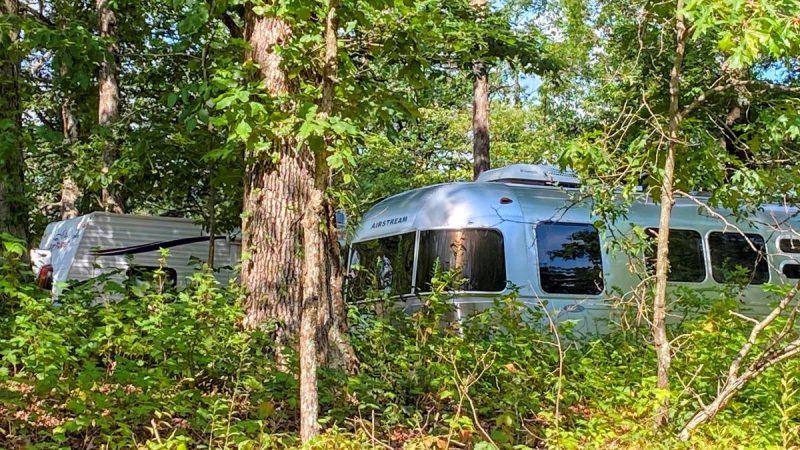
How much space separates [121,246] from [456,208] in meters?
6.25

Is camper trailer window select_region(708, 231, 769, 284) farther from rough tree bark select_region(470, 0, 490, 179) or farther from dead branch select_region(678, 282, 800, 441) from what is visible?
dead branch select_region(678, 282, 800, 441)

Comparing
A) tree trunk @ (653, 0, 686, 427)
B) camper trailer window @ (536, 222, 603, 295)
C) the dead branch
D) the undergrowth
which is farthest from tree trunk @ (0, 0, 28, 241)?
the dead branch

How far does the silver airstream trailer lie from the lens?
30.9 ft

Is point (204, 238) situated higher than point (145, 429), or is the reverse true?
point (204, 238)

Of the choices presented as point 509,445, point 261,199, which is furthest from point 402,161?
point 509,445

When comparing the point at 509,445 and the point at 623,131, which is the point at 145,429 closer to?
the point at 509,445

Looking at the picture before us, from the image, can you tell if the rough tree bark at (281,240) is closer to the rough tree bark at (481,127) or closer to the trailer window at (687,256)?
the trailer window at (687,256)

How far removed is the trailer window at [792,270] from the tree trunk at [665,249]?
24.3ft

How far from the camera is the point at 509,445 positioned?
5090mm

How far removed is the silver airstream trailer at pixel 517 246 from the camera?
9422 mm

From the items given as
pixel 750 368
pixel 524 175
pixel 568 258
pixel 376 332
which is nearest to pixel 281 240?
pixel 376 332

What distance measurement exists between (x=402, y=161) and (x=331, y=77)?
709 inches

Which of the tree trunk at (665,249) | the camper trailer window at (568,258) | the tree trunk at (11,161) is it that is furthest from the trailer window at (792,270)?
the tree trunk at (11,161)

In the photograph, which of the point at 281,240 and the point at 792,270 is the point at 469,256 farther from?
the point at 792,270
